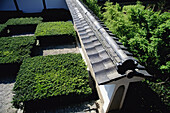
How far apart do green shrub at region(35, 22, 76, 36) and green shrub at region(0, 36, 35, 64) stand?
1.60 m

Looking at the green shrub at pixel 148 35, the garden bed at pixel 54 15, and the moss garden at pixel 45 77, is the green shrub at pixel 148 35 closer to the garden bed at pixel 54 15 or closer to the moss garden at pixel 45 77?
the moss garden at pixel 45 77

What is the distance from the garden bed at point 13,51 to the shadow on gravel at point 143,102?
7.26m

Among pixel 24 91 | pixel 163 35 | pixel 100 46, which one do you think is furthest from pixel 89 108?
pixel 163 35

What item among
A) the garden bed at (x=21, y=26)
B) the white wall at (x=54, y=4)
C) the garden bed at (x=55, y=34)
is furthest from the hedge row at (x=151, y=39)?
the white wall at (x=54, y=4)

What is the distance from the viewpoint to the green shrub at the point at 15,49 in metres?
7.48

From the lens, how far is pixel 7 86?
6.94m

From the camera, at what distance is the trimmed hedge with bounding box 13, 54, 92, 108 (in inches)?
204

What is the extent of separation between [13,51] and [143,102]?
368 inches

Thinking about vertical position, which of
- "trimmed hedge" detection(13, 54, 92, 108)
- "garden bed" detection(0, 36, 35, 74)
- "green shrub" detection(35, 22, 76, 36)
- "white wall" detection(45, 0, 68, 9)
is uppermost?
"white wall" detection(45, 0, 68, 9)

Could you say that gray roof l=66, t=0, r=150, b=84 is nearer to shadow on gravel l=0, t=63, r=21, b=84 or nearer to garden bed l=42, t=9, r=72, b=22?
shadow on gravel l=0, t=63, r=21, b=84

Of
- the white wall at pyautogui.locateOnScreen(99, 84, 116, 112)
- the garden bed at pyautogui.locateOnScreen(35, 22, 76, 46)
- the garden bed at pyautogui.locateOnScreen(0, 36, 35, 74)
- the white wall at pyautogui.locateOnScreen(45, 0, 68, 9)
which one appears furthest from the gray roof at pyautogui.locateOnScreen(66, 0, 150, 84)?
the white wall at pyautogui.locateOnScreen(45, 0, 68, 9)

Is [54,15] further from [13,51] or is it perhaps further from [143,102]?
[143,102]

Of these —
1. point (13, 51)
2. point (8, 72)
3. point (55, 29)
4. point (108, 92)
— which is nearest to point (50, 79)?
point (108, 92)

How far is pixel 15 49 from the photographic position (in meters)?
8.32
